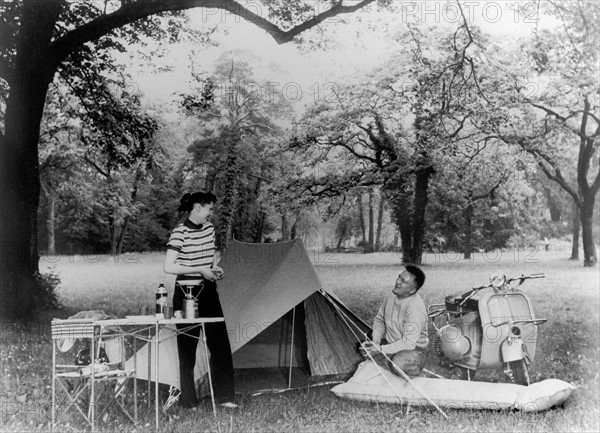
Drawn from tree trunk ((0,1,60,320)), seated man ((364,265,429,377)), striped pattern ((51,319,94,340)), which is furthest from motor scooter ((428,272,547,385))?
tree trunk ((0,1,60,320))

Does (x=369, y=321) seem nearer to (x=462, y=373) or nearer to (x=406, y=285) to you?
(x=462, y=373)

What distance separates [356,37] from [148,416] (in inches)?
119

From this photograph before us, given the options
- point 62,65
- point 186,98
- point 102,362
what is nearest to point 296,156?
point 186,98

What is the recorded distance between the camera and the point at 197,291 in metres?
3.69

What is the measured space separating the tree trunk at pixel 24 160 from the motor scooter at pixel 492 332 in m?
2.99

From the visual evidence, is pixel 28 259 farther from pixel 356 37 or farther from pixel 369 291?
pixel 356 37

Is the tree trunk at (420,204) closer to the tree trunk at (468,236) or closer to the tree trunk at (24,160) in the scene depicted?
the tree trunk at (468,236)

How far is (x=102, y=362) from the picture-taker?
3531 millimetres

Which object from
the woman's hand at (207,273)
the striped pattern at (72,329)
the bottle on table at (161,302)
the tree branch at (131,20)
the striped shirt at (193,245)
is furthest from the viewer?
the tree branch at (131,20)

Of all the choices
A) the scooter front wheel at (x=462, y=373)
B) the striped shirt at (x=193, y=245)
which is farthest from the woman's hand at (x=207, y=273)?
the scooter front wheel at (x=462, y=373)

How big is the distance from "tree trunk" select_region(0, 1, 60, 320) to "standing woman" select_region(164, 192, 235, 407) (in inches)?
69.3

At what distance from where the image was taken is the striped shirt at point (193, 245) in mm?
3703

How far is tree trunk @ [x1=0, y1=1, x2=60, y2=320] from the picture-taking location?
4902mm

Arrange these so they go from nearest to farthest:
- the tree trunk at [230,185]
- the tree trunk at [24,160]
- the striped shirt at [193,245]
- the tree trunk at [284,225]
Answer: the striped shirt at [193,245] < the tree trunk at [24,160] < the tree trunk at [230,185] < the tree trunk at [284,225]
